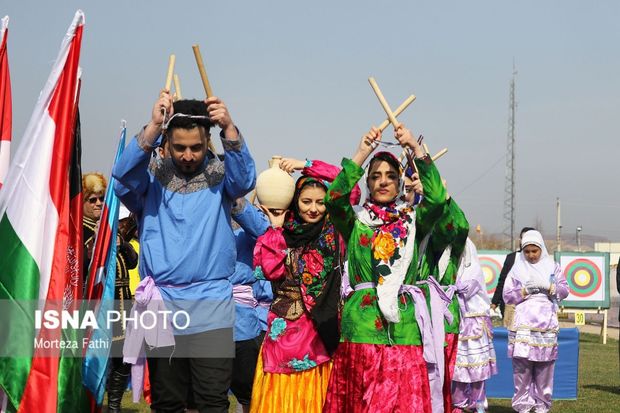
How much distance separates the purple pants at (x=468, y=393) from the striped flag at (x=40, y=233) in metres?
5.44

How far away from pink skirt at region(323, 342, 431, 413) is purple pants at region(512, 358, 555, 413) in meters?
5.37

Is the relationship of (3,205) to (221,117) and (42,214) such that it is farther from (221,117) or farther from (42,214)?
(221,117)

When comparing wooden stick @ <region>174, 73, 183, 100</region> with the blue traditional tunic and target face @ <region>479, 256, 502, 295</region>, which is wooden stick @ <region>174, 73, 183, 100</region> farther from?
target face @ <region>479, 256, 502, 295</region>

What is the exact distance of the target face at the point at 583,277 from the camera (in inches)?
1117

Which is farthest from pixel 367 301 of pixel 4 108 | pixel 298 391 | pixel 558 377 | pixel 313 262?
pixel 558 377

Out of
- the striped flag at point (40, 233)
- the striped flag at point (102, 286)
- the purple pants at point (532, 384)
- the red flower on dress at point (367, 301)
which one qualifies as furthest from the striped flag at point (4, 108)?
the purple pants at point (532, 384)

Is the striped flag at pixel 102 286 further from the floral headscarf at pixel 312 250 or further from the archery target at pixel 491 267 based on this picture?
the archery target at pixel 491 267

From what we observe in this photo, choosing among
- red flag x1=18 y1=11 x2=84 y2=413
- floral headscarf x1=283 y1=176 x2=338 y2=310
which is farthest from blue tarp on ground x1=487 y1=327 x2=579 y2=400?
red flag x1=18 y1=11 x2=84 y2=413

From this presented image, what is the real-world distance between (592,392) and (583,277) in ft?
52.4

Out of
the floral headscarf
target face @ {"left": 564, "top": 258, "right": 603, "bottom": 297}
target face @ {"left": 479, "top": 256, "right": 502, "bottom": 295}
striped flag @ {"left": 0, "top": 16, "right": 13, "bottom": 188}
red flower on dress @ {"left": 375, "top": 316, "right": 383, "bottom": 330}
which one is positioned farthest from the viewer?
target face @ {"left": 479, "top": 256, "right": 502, "bottom": 295}

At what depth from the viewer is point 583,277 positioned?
1134 inches

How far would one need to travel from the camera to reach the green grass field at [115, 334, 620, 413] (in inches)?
450

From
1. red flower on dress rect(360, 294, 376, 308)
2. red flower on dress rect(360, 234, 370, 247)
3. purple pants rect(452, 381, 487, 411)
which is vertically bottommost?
purple pants rect(452, 381, 487, 411)

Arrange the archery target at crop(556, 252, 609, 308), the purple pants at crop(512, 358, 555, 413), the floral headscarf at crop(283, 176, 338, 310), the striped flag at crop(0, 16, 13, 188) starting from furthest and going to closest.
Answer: the archery target at crop(556, 252, 609, 308)
the purple pants at crop(512, 358, 555, 413)
the striped flag at crop(0, 16, 13, 188)
the floral headscarf at crop(283, 176, 338, 310)
